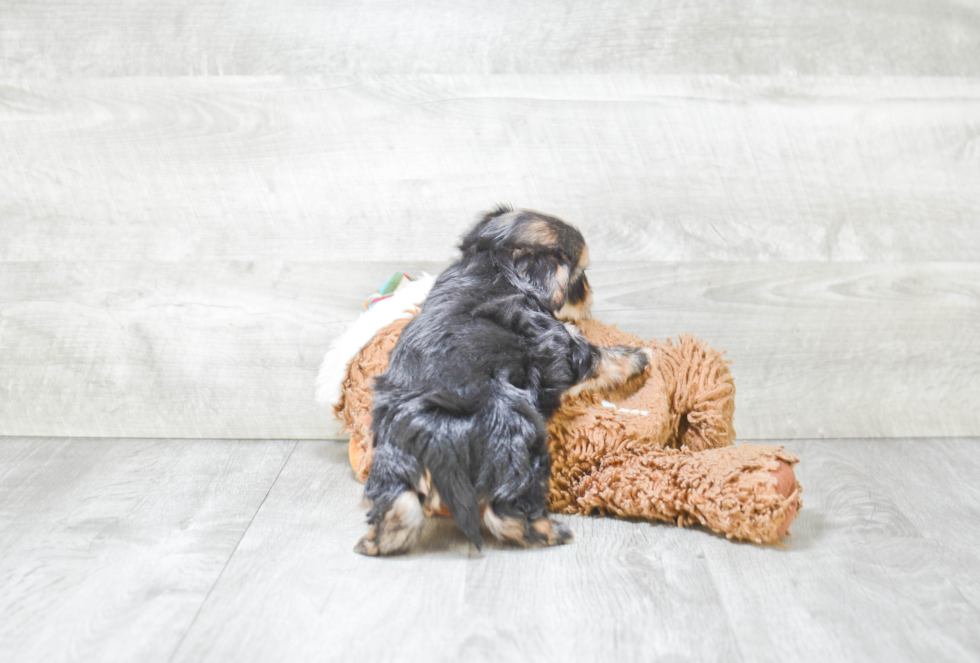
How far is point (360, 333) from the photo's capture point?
5.25 ft

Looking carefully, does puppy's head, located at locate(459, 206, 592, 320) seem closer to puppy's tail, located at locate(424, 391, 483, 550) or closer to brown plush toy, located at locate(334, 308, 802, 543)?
brown plush toy, located at locate(334, 308, 802, 543)

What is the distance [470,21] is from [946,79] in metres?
1.05

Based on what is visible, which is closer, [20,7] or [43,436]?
[20,7]

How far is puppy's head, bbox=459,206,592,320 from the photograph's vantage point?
1370 mm

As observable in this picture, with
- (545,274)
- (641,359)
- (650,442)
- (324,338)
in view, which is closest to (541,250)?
(545,274)

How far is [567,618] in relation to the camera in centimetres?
107

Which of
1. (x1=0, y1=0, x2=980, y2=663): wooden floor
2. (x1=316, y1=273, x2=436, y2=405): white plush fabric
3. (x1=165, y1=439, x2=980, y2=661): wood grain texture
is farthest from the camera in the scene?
(x1=0, y1=0, x2=980, y2=663): wooden floor

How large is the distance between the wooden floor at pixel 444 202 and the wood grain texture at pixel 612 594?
0.63ft

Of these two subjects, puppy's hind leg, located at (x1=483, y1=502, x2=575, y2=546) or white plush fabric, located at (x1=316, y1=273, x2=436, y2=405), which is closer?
puppy's hind leg, located at (x1=483, y1=502, x2=575, y2=546)

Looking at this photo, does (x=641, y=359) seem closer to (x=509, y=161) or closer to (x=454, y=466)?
(x=454, y=466)

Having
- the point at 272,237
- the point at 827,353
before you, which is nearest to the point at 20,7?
the point at 272,237

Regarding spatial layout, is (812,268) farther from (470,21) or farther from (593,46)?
(470,21)

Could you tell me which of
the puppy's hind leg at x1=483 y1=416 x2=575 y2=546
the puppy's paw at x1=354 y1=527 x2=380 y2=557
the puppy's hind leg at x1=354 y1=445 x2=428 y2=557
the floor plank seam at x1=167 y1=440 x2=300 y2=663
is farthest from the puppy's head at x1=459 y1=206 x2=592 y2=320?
the floor plank seam at x1=167 y1=440 x2=300 y2=663

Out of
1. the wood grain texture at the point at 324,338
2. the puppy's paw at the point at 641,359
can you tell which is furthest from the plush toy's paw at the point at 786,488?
the wood grain texture at the point at 324,338
